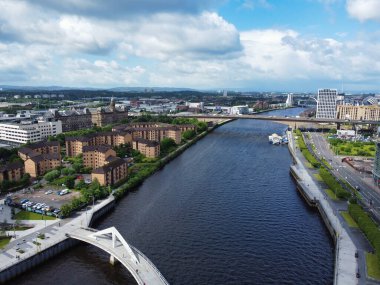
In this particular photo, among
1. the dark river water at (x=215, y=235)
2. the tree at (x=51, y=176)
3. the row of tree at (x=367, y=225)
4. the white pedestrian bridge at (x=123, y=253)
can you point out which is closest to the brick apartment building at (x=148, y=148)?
the dark river water at (x=215, y=235)

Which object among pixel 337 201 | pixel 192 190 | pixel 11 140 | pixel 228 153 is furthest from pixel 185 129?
pixel 337 201

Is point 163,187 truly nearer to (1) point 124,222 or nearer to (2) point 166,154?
(1) point 124,222

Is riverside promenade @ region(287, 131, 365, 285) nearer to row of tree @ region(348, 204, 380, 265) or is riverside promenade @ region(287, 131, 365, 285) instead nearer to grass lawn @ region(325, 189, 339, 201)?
grass lawn @ region(325, 189, 339, 201)

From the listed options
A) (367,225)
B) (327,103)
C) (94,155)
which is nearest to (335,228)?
(367,225)

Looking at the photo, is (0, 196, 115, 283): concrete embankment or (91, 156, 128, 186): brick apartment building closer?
(0, 196, 115, 283): concrete embankment

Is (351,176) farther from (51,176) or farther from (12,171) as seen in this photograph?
(12,171)

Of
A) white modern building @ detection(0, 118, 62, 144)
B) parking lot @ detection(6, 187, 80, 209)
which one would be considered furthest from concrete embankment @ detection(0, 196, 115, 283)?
white modern building @ detection(0, 118, 62, 144)
